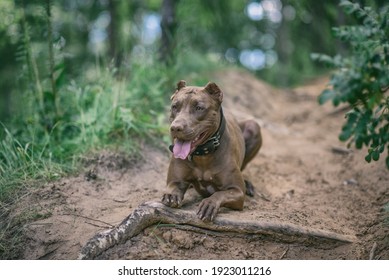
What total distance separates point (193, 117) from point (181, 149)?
32 centimetres

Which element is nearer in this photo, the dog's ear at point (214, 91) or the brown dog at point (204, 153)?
the brown dog at point (204, 153)

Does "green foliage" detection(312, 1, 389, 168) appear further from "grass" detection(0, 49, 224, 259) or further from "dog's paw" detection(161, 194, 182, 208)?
"grass" detection(0, 49, 224, 259)

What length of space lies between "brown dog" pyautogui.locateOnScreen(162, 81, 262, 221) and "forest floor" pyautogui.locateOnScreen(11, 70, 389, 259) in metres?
0.19

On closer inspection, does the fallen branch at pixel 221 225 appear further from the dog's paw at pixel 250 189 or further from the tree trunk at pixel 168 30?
the tree trunk at pixel 168 30

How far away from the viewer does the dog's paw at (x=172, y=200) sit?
157 inches

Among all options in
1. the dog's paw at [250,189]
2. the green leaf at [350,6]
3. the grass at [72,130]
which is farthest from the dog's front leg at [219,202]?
the green leaf at [350,6]

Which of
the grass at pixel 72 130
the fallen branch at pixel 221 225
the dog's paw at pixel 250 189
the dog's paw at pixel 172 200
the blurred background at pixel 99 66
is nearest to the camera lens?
the fallen branch at pixel 221 225

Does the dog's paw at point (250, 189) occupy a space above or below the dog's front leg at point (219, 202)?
below

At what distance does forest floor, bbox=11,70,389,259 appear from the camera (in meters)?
3.80

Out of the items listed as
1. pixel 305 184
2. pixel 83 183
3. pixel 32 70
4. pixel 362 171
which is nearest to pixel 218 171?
pixel 83 183

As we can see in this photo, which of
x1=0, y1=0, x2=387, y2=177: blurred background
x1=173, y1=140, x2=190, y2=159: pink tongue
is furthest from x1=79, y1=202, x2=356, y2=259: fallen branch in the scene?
x1=0, y1=0, x2=387, y2=177: blurred background

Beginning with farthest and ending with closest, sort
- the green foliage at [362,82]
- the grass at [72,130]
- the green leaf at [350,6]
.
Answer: the grass at [72,130], the green leaf at [350,6], the green foliage at [362,82]
